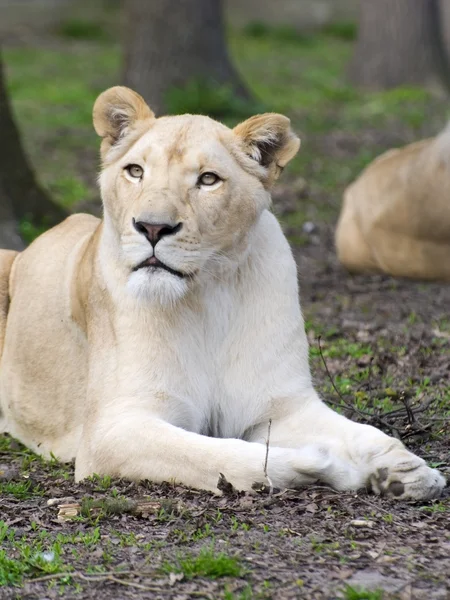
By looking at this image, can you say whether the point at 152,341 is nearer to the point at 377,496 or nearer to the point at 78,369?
the point at 78,369

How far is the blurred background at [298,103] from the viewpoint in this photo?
676 cm

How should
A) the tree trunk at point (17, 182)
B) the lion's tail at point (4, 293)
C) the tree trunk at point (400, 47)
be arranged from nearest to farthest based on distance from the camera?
the lion's tail at point (4, 293), the tree trunk at point (17, 182), the tree trunk at point (400, 47)

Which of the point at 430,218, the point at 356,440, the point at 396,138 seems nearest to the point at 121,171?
the point at 356,440

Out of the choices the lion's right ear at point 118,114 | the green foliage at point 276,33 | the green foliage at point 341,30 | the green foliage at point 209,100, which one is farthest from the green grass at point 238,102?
the lion's right ear at point 118,114

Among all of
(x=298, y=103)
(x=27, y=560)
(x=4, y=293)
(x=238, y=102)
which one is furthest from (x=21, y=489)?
(x=298, y=103)

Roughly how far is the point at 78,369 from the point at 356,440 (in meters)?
1.38

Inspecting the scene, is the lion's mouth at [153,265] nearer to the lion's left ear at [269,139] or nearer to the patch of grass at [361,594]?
the lion's left ear at [269,139]

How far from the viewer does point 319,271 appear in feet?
29.1

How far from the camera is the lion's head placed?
157 inches

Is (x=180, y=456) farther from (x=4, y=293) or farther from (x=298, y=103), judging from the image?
(x=298, y=103)

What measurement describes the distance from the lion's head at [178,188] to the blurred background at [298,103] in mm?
1204

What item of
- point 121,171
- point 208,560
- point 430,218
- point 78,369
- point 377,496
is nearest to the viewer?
point 208,560

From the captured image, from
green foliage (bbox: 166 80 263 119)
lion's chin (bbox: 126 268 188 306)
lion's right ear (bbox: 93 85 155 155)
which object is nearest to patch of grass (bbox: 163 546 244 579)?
lion's chin (bbox: 126 268 188 306)

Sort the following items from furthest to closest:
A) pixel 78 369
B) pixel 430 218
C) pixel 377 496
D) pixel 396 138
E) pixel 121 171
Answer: pixel 396 138
pixel 430 218
pixel 78 369
pixel 121 171
pixel 377 496
